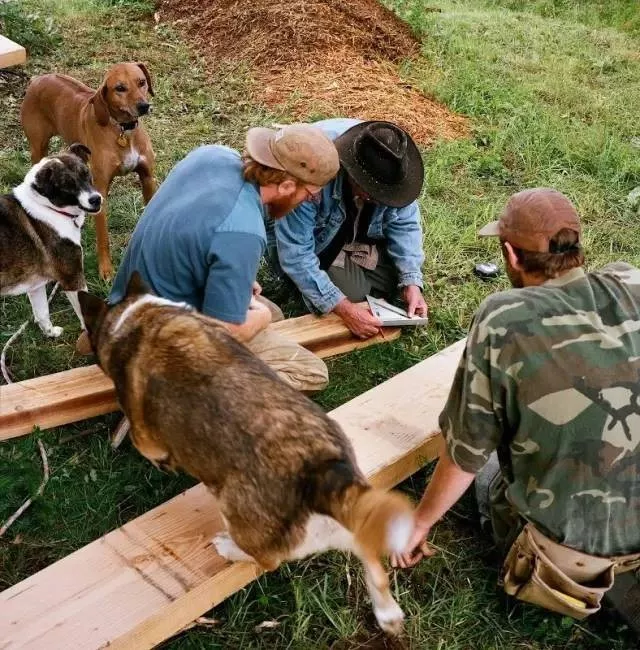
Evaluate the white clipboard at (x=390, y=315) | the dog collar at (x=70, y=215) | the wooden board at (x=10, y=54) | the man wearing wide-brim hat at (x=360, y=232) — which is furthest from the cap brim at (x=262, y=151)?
the wooden board at (x=10, y=54)

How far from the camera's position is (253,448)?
7.29ft

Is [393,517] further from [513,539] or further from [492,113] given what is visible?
[492,113]

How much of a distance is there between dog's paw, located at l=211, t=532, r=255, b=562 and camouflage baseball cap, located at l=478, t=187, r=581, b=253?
155cm

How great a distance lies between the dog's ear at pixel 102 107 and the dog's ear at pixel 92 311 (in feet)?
8.13

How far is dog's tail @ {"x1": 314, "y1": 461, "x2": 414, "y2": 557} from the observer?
1.91 m

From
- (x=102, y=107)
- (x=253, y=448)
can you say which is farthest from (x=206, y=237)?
(x=102, y=107)

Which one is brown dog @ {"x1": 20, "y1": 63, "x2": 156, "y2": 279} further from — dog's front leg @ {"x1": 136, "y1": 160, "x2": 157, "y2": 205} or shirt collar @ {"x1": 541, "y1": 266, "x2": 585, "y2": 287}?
shirt collar @ {"x1": 541, "y1": 266, "x2": 585, "y2": 287}

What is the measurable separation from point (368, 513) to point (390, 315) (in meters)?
2.64

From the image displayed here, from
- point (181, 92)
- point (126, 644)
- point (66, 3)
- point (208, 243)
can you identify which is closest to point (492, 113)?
point (181, 92)

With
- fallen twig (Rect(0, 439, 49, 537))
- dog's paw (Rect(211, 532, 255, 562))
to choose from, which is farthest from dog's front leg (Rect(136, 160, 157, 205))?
dog's paw (Rect(211, 532, 255, 562))

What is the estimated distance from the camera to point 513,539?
293cm

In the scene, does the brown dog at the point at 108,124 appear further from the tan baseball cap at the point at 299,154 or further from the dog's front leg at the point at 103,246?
the tan baseball cap at the point at 299,154

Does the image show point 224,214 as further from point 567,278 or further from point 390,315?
point 390,315

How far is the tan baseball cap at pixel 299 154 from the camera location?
10.1 feet
